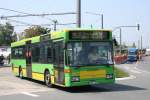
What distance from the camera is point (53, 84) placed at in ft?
71.8

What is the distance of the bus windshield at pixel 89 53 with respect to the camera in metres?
19.4

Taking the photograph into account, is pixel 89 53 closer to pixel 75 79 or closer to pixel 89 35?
pixel 89 35

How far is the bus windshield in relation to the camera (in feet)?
63.7

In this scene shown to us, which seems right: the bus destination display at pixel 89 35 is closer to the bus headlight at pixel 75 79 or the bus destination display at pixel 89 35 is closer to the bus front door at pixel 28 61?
the bus headlight at pixel 75 79

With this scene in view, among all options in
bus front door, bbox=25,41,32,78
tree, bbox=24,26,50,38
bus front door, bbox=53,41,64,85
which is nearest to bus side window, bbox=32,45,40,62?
bus front door, bbox=25,41,32,78

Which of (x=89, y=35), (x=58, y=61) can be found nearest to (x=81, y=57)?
(x=89, y=35)

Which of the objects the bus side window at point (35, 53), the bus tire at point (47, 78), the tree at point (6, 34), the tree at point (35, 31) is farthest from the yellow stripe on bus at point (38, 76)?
the tree at point (6, 34)

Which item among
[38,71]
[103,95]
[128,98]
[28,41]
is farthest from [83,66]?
[28,41]

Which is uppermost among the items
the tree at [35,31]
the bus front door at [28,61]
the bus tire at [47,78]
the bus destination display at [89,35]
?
the tree at [35,31]

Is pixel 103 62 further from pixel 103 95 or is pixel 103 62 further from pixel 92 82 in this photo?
pixel 103 95

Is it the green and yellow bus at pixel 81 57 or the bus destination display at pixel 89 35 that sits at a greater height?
the bus destination display at pixel 89 35

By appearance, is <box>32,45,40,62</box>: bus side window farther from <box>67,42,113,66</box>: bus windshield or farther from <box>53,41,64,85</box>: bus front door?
<box>67,42,113,66</box>: bus windshield

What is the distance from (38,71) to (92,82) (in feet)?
17.8

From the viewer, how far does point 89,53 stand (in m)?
19.7
